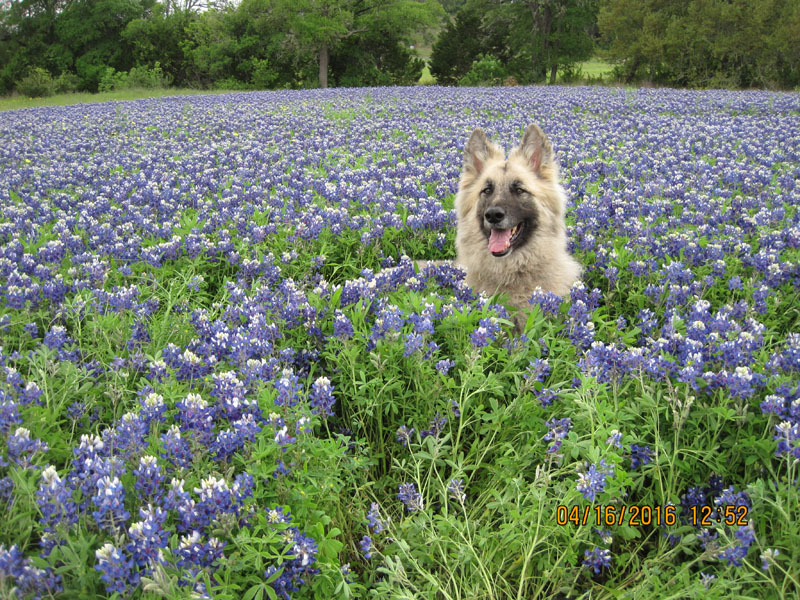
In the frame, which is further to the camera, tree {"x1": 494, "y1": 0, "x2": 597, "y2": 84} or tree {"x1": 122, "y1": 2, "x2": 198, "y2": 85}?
tree {"x1": 122, "y1": 2, "x2": 198, "y2": 85}

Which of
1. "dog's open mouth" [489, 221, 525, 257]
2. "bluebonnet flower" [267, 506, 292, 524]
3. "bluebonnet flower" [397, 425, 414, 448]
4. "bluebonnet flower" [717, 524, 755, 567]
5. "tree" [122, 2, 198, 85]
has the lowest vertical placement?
"bluebonnet flower" [717, 524, 755, 567]

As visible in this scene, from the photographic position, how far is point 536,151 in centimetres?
475

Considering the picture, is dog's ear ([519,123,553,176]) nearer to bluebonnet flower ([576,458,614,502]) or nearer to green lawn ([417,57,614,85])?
bluebonnet flower ([576,458,614,502])

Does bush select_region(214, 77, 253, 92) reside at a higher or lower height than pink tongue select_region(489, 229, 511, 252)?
higher

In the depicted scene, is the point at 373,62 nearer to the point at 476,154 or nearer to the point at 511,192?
the point at 476,154

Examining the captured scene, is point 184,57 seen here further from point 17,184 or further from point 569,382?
point 569,382

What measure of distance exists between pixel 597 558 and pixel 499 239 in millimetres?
2622

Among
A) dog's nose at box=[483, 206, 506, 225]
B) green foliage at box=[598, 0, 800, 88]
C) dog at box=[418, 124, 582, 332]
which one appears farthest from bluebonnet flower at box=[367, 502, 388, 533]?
green foliage at box=[598, 0, 800, 88]

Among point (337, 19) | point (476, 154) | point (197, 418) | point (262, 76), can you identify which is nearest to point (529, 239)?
point (476, 154)

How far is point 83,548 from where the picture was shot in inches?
62.9

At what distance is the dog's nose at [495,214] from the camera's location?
161 inches

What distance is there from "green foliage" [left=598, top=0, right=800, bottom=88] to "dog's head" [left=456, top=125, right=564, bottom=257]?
2935 centimetres

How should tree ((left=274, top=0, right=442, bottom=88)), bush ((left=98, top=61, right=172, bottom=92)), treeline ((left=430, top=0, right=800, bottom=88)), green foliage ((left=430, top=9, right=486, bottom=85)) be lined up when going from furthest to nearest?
green foliage ((left=430, top=9, right=486, bottom=85)), bush ((left=98, top=61, right=172, bottom=92)), tree ((left=274, top=0, right=442, bottom=88)), treeline ((left=430, top=0, right=800, bottom=88))

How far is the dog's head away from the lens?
416 cm
